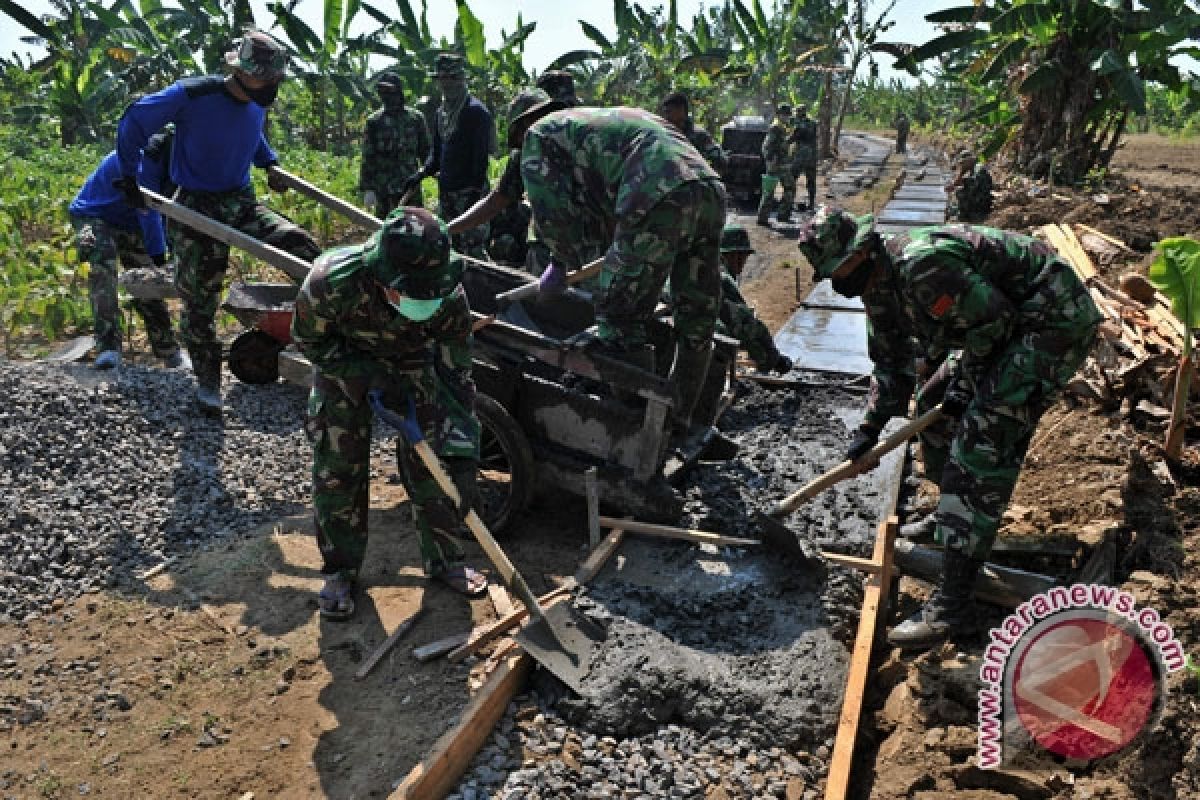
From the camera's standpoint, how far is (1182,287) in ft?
14.3

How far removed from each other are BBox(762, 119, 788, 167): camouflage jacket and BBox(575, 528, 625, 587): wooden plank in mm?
11724

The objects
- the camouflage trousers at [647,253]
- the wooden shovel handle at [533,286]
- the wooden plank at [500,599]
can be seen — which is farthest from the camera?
the wooden shovel handle at [533,286]

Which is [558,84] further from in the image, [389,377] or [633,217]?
[389,377]

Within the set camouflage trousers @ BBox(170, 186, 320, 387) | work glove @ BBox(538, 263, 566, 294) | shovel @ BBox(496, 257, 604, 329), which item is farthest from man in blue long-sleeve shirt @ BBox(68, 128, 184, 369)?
work glove @ BBox(538, 263, 566, 294)

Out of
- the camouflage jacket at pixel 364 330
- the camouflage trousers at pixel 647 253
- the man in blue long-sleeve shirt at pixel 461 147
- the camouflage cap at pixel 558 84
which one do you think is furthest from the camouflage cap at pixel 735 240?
the camouflage jacket at pixel 364 330

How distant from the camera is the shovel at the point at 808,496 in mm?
3973

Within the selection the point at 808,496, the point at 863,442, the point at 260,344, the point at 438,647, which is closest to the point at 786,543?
the point at 808,496

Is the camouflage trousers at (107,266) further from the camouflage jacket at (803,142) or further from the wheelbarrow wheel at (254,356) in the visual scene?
the camouflage jacket at (803,142)

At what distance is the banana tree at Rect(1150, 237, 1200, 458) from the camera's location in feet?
14.2

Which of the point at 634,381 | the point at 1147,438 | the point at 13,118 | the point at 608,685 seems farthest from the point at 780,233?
the point at 13,118

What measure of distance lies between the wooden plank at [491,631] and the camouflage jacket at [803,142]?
1314 centimetres

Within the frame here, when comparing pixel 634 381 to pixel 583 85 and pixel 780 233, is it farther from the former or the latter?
pixel 583 85

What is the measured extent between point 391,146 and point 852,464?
261 inches

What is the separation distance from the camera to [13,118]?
77.6ft
